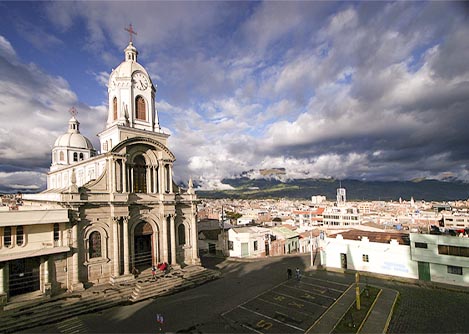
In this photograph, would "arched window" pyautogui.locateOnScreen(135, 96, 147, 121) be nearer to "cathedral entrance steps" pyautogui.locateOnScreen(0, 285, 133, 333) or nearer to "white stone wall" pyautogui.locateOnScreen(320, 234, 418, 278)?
"cathedral entrance steps" pyautogui.locateOnScreen(0, 285, 133, 333)

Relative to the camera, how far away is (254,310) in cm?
2417

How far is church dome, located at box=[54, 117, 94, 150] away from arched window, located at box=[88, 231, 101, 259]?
77.3ft

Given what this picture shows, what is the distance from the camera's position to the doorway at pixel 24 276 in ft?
79.2

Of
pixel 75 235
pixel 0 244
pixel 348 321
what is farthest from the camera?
pixel 75 235

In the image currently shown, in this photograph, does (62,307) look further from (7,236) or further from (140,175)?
(140,175)

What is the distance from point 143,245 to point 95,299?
8944mm

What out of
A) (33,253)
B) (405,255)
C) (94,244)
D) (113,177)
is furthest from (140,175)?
(405,255)

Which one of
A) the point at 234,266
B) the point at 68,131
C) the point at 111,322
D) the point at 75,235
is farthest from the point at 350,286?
the point at 68,131

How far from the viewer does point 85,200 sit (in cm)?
2869

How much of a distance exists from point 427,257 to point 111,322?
3228cm

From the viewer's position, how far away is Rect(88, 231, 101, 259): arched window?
28.9 metres

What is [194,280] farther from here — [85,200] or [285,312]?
[85,200]

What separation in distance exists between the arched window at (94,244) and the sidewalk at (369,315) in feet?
71.8

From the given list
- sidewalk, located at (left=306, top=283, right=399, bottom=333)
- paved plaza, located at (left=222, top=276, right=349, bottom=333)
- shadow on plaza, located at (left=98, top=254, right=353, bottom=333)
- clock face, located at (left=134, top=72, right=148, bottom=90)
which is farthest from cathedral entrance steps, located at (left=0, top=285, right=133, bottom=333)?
clock face, located at (left=134, top=72, right=148, bottom=90)
